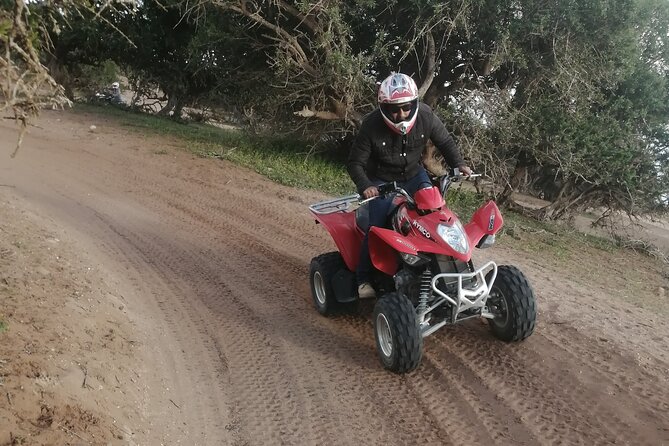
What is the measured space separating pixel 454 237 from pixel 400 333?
0.85 metres

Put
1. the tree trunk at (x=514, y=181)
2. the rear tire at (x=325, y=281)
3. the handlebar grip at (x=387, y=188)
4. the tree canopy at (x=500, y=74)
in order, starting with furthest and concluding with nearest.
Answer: the tree trunk at (x=514, y=181) → the tree canopy at (x=500, y=74) → the rear tire at (x=325, y=281) → the handlebar grip at (x=387, y=188)

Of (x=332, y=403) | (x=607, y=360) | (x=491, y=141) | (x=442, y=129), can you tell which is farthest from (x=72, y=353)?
(x=491, y=141)

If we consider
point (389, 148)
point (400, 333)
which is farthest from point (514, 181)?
point (400, 333)

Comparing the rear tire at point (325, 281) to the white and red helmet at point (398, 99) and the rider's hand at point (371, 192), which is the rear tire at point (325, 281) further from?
the white and red helmet at point (398, 99)

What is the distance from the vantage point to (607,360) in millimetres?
4840

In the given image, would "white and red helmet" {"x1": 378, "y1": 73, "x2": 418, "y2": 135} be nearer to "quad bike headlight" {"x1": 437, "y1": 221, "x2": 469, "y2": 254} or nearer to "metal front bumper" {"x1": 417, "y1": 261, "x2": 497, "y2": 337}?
"quad bike headlight" {"x1": 437, "y1": 221, "x2": 469, "y2": 254}

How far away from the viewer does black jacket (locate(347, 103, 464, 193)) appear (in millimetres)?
5387

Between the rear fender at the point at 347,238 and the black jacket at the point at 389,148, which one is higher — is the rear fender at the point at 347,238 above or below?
below

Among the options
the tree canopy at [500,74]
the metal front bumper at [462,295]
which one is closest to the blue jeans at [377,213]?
the metal front bumper at [462,295]

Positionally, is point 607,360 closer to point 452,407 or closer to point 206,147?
point 452,407

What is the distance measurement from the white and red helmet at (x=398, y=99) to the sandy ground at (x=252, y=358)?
1.94 m

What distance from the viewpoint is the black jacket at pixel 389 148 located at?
17.7 feet

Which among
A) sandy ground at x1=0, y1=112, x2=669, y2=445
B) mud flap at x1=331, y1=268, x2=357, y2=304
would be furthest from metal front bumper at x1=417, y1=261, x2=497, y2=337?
mud flap at x1=331, y1=268, x2=357, y2=304

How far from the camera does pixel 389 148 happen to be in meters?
5.43
